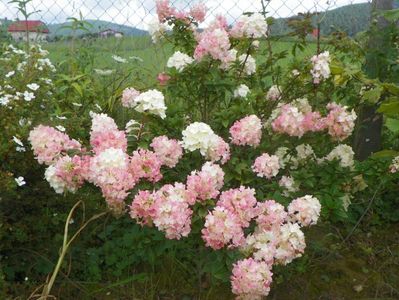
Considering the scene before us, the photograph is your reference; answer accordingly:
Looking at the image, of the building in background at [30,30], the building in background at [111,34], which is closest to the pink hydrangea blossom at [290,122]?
the building in background at [30,30]

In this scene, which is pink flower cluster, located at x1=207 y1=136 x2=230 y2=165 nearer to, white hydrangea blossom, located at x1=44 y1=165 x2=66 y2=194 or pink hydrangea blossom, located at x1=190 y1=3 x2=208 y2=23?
white hydrangea blossom, located at x1=44 y1=165 x2=66 y2=194

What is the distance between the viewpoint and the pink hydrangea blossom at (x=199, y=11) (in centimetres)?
293

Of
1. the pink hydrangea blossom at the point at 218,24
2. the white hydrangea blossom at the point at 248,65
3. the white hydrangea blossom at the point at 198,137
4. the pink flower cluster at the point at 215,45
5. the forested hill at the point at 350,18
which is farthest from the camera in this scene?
the forested hill at the point at 350,18

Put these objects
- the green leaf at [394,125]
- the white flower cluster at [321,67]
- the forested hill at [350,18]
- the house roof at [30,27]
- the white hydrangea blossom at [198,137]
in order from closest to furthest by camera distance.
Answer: the white hydrangea blossom at [198,137] → the green leaf at [394,125] → the white flower cluster at [321,67] → the forested hill at [350,18] → the house roof at [30,27]

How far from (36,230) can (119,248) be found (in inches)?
14.3

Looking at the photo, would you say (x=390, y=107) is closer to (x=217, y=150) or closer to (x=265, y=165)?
(x=265, y=165)

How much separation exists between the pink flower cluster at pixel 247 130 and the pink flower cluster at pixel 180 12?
0.66 metres

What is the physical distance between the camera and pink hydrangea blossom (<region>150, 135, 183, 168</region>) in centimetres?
234

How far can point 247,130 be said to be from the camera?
8.25 feet

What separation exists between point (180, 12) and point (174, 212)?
125cm

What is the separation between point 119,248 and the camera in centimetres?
272

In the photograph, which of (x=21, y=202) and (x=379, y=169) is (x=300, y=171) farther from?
(x=21, y=202)

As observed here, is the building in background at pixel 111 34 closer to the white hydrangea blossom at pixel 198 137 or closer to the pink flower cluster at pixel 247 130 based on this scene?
the pink flower cluster at pixel 247 130

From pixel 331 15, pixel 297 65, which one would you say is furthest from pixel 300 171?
pixel 331 15
